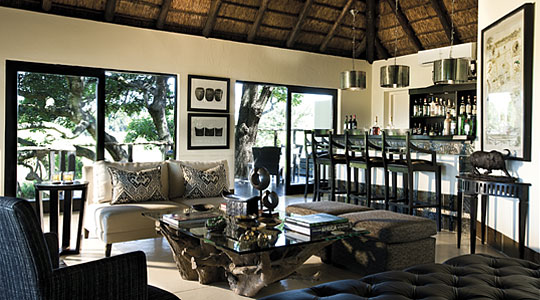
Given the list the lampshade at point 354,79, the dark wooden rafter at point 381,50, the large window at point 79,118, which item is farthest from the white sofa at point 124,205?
the dark wooden rafter at point 381,50

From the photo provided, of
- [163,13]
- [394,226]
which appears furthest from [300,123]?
[394,226]

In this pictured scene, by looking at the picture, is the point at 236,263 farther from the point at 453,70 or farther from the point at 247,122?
the point at 247,122

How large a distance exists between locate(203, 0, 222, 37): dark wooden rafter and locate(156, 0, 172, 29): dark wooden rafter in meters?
0.69

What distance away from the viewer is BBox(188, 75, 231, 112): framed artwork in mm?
7402

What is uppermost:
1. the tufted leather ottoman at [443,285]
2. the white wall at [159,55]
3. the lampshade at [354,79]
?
the white wall at [159,55]

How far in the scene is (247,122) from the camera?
31.4ft

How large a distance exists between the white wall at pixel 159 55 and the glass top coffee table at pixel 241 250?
3.70 m

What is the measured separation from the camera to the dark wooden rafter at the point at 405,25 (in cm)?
846

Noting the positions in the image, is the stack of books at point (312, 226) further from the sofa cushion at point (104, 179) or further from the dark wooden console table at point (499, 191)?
the sofa cushion at point (104, 179)

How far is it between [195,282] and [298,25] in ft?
19.4

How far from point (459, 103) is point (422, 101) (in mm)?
867

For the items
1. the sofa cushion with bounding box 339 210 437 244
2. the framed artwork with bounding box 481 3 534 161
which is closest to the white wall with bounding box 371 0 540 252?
the framed artwork with bounding box 481 3 534 161

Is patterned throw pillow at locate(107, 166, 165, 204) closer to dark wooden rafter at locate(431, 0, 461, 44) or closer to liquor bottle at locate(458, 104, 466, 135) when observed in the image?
liquor bottle at locate(458, 104, 466, 135)

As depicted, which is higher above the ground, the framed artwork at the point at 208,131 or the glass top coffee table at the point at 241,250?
the framed artwork at the point at 208,131
